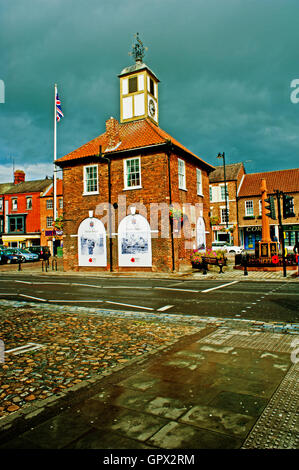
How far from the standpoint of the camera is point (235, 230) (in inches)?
1640

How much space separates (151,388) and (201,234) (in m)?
22.2

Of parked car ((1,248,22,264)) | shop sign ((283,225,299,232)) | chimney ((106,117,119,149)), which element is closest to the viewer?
shop sign ((283,225,299,232))

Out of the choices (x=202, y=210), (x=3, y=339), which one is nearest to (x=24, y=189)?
(x=202, y=210)

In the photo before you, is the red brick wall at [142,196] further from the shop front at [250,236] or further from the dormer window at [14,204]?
the dormer window at [14,204]

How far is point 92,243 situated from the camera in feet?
76.3

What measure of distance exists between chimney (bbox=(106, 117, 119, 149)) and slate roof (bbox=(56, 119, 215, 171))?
0.83 ft

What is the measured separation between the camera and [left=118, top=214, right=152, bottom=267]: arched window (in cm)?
2112

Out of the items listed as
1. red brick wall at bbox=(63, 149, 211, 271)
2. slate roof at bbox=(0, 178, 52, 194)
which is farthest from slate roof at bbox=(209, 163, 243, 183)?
slate roof at bbox=(0, 178, 52, 194)

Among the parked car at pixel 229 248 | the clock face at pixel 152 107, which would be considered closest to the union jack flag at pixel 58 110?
the clock face at pixel 152 107

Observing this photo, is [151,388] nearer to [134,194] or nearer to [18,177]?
[134,194]

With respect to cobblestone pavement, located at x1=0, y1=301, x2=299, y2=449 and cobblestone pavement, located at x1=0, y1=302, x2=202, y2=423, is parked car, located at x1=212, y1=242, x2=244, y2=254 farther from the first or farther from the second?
cobblestone pavement, located at x1=0, y1=301, x2=299, y2=449

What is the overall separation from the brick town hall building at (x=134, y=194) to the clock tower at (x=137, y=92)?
0.07 meters

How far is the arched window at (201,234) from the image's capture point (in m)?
25.0

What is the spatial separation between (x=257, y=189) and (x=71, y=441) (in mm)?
42276
